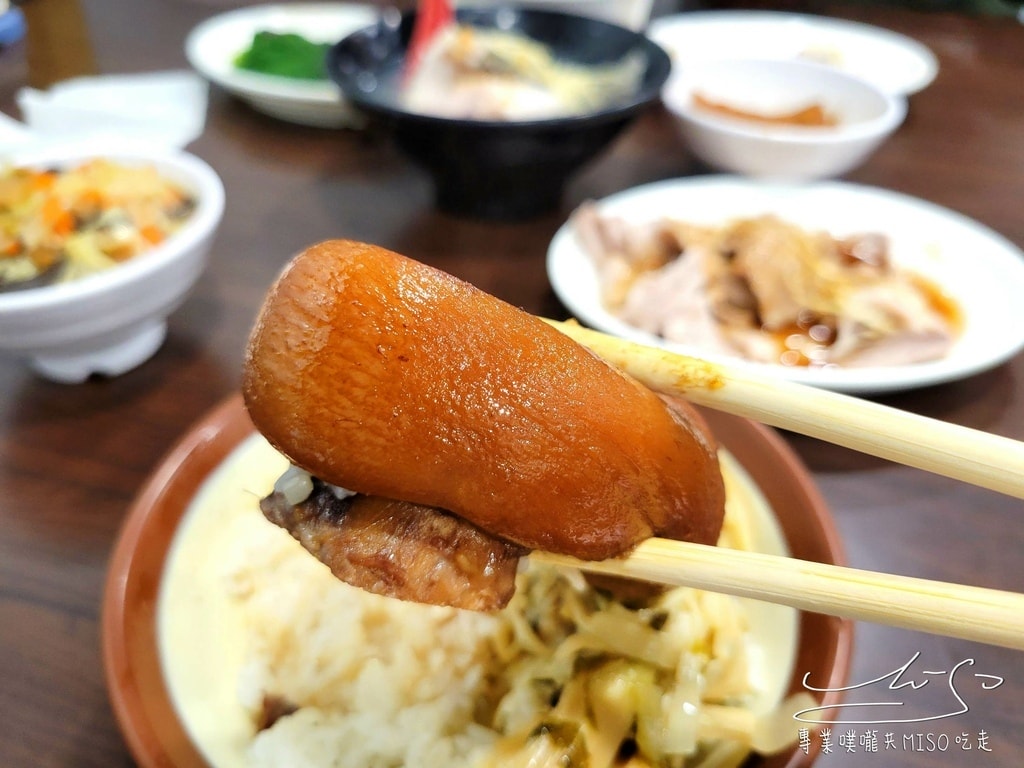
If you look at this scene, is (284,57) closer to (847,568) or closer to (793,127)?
(793,127)

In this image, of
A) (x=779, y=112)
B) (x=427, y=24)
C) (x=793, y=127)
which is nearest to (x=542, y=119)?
(x=427, y=24)

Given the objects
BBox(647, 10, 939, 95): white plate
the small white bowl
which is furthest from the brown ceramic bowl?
BBox(647, 10, 939, 95): white plate

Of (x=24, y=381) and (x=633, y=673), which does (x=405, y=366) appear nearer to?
(x=633, y=673)

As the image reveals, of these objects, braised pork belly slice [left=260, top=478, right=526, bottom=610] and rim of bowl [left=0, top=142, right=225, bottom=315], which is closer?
braised pork belly slice [left=260, top=478, right=526, bottom=610]

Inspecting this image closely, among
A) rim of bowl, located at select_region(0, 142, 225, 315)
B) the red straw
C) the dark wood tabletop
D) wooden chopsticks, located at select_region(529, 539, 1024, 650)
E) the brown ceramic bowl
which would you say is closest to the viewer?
wooden chopsticks, located at select_region(529, 539, 1024, 650)

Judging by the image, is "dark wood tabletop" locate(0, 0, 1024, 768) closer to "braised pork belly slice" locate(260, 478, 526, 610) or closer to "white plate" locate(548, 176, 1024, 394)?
"white plate" locate(548, 176, 1024, 394)

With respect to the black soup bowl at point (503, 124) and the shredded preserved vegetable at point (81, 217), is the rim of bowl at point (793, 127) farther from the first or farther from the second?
the shredded preserved vegetable at point (81, 217)

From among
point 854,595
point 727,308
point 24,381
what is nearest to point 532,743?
point 854,595
